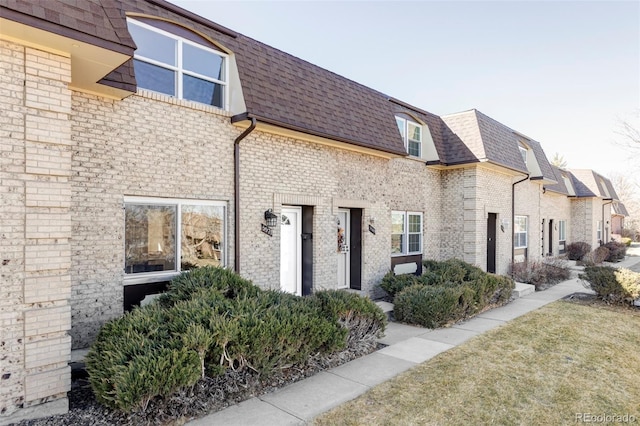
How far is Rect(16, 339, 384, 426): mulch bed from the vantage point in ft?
13.6

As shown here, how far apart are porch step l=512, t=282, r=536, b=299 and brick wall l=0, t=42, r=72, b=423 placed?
12500 mm

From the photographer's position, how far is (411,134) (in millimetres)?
13156

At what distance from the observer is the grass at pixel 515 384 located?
4.56m

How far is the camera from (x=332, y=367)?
20.0 ft

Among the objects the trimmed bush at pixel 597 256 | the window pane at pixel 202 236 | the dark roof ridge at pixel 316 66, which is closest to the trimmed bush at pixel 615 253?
the trimmed bush at pixel 597 256

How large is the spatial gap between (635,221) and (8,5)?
6668 centimetres

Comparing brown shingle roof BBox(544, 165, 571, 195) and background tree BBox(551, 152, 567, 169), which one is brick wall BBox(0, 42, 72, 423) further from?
background tree BBox(551, 152, 567, 169)

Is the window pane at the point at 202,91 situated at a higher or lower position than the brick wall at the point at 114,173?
higher

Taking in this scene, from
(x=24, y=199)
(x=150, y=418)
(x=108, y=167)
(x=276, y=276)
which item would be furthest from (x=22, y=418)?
(x=276, y=276)

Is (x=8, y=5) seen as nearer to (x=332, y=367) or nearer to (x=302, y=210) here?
(x=332, y=367)

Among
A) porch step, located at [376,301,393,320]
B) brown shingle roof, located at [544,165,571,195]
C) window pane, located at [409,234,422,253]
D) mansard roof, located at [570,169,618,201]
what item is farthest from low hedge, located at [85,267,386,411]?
mansard roof, located at [570,169,618,201]

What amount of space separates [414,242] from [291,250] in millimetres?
5401

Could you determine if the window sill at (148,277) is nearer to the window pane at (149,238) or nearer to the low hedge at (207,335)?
the window pane at (149,238)

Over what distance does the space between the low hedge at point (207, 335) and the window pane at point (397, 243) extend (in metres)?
5.39
